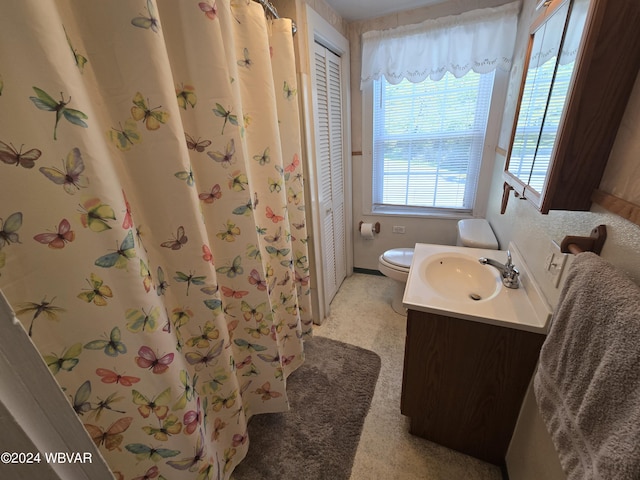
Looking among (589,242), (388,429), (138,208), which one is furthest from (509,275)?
(138,208)

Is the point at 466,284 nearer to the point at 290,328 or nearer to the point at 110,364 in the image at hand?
the point at 290,328

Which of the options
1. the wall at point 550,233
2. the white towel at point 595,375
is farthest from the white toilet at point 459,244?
the white towel at point 595,375

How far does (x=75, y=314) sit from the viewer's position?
0.53 metres

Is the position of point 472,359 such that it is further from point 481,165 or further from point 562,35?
point 481,165

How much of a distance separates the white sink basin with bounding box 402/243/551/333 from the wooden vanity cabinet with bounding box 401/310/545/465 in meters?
0.04

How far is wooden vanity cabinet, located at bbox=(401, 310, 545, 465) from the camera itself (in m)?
0.96

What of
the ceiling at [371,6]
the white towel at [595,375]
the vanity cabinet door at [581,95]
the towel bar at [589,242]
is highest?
the ceiling at [371,6]

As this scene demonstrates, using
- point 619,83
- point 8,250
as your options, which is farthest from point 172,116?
point 619,83

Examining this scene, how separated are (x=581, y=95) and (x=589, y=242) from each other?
36 centimetres

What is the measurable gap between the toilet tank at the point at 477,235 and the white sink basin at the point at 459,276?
1.12ft

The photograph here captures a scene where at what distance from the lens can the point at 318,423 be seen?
1353mm

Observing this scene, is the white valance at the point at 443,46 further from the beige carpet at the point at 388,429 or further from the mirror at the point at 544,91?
the beige carpet at the point at 388,429

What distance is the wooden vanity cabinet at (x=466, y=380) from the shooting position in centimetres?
96

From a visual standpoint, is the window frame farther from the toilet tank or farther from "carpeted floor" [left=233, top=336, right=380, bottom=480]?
"carpeted floor" [left=233, top=336, right=380, bottom=480]
